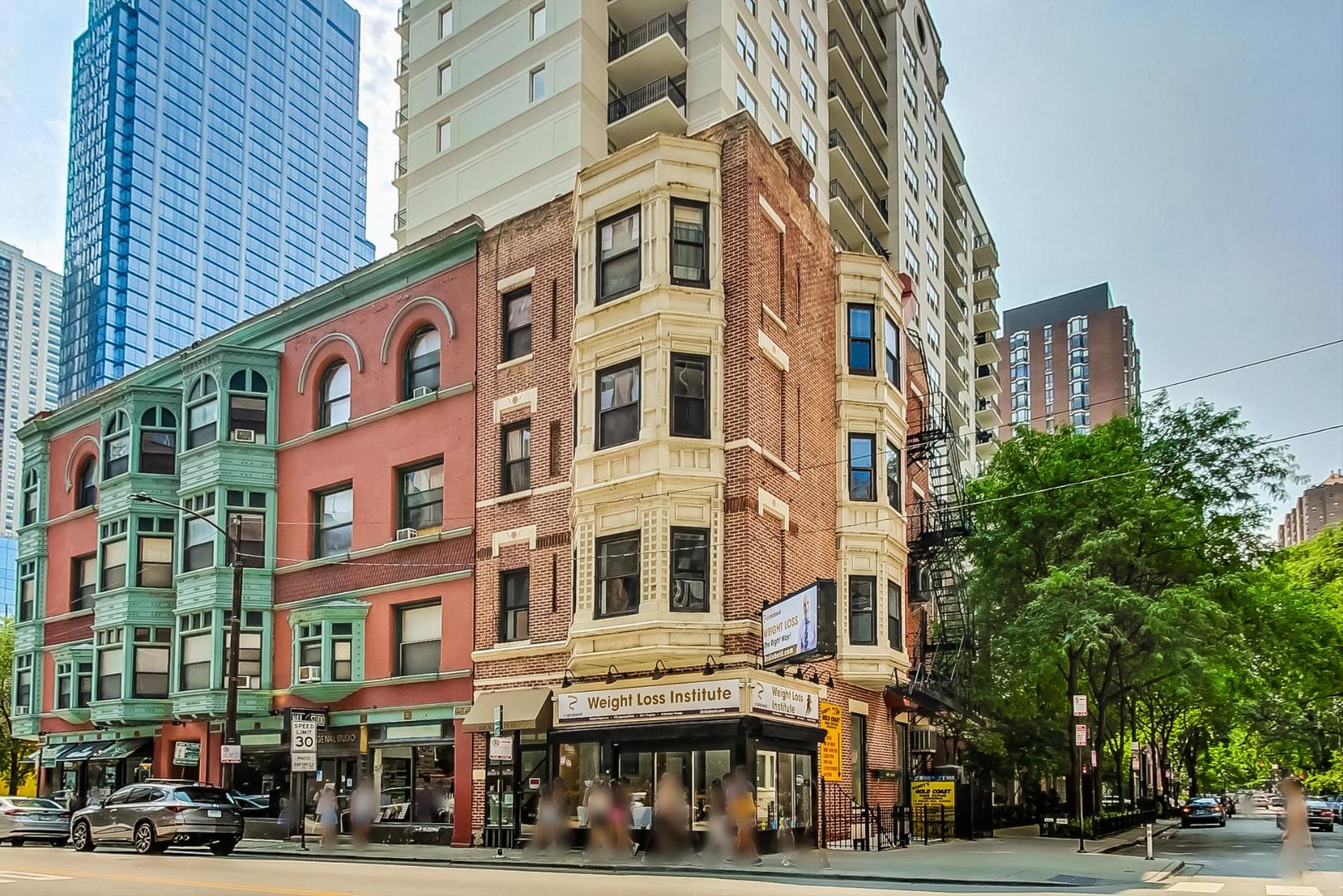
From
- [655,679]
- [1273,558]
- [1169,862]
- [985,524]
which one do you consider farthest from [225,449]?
[1273,558]

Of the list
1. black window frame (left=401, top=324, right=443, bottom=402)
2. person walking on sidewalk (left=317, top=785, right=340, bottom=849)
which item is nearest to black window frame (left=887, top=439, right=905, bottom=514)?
black window frame (left=401, top=324, right=443, bottom=402)

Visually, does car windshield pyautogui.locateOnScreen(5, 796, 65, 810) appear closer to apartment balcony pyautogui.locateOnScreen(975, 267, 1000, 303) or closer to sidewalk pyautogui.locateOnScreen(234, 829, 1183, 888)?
sidewalk pyautogui.locateOnScreen(234, 829, 1183, 888)

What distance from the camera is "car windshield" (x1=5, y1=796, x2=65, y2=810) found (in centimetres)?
3141

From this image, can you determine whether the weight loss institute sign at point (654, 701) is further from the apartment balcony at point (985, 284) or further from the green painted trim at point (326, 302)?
the apartment balcony at point (985, 284)

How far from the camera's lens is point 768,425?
1084 inches

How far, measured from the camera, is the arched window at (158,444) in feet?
127

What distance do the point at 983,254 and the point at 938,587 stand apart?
5916 cm

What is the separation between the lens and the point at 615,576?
87.5 ft

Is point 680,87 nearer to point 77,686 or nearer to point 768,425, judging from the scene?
point 768,425

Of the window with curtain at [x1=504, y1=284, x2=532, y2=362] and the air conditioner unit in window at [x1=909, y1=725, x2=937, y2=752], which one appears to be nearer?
the window with curtain at [x1=504, y1=284, x2=532, y2=362]

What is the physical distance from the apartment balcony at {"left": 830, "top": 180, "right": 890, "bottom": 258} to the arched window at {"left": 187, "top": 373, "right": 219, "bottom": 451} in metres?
29.9

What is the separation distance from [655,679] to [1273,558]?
18796 mm

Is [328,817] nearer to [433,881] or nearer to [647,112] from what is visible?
[433,881]

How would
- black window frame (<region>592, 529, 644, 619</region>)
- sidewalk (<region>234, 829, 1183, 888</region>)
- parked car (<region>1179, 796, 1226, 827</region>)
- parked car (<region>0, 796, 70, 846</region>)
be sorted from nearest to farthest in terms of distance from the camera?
sidewalk (<region>234, 829, 1183, 888</region>) < black window frame (<region>592, 529, 644, 619</region>) < parked car (<region>0, 796, 70, 846</region>) < parked car (<region>1179, 796, 1226, 827</region>)
